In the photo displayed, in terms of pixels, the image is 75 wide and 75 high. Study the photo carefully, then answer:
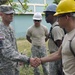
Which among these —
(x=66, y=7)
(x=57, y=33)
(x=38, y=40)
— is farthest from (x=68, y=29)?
(x=38, y=40)

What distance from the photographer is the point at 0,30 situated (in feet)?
16.0

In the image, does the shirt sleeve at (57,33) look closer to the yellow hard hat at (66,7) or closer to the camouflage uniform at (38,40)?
the yellow hard hat at (66,7)

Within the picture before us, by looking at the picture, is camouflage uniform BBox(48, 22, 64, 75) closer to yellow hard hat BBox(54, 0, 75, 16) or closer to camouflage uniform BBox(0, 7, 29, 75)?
camouflage uniform BBox(0, 7, 29, 75)

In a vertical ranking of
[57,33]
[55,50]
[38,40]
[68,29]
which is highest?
[68,29]

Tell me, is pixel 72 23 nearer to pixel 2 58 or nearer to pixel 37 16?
pixel 2 58

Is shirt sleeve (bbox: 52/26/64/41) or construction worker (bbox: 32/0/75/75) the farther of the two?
shirt sleeve (bbox: 52/26/64/41)

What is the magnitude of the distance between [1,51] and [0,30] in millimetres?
351

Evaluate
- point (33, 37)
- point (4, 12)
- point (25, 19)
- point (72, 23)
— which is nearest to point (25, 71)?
point (33, 37)

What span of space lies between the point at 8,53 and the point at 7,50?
5 centimetres

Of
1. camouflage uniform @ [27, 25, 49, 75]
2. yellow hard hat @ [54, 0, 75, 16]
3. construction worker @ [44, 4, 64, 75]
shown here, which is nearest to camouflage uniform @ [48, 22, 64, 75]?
construction worker @ [44, 4, 64, 75]

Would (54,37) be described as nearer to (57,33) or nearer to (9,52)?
(57,33)

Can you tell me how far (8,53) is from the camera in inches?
190

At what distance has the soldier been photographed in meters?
4.80

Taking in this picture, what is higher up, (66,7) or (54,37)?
(66,7)
